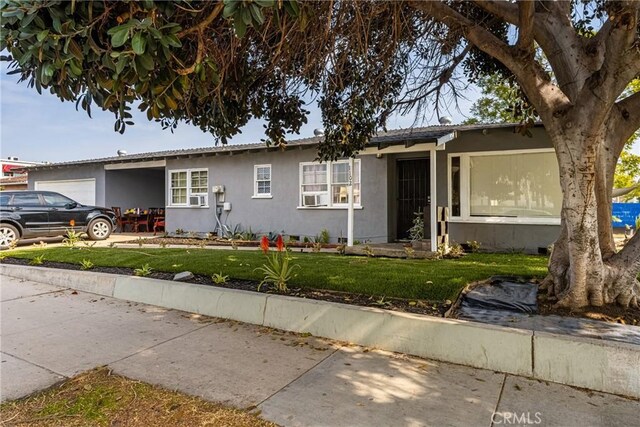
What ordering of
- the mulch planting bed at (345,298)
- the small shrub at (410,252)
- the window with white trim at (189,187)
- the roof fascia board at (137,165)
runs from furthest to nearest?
1. the roof fascia board at (137,165)
2. the window with white trim at (189,187)
3. the small shrub at (410,252)
4. the mulch planting bed at (345,298)

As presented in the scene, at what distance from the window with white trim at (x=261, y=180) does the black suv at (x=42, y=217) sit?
18.0 feet

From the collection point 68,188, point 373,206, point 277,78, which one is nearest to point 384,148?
point 373,206

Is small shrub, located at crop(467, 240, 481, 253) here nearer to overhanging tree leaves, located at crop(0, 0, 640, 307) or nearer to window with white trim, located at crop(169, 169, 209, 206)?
overhanging tree leaves, located at crop(0, 0, 640, 307)

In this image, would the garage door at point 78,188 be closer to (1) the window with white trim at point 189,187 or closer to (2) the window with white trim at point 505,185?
(1) the window with white trim at point 189,187

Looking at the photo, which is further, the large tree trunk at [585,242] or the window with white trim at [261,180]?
the window with white trim at [261,180]

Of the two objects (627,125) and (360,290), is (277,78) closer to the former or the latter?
(360,290)

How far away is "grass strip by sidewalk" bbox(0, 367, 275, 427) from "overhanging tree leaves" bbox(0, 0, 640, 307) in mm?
2220

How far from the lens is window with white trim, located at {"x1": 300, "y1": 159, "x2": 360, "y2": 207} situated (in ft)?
36.5

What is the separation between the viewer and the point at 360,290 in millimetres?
5066

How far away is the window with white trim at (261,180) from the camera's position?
12688mm

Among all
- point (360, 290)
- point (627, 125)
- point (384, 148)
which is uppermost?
point (384, 148)

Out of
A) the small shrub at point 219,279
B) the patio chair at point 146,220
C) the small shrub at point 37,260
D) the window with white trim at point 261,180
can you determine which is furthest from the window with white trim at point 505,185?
the patio chair at point 146,220

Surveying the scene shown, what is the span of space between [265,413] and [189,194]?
12.7 meters

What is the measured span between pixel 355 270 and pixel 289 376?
122 inches
